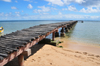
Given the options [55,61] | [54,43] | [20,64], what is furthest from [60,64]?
[54,43]

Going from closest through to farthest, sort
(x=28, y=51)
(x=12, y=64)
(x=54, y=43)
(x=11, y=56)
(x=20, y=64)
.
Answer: (x=11, y=56) < (x=28, y=51) < (x=20, y=64) < (x=12, y=64) < (x=54, y=43)

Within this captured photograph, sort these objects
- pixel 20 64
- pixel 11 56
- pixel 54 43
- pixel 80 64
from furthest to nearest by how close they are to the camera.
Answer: pixel 54 43
pixel 80 64
pixel 20 64
pixel 11 56

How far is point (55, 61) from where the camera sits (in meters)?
6.24

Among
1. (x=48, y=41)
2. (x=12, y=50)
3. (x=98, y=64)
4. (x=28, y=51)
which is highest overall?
(x=12, y=50)

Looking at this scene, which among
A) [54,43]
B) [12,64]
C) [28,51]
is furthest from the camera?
[54,43]

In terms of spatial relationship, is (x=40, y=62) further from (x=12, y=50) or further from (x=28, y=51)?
(x=12, y=50)

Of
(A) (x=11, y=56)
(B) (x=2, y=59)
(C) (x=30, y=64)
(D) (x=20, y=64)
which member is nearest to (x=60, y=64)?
(C) (x=30, y=64)

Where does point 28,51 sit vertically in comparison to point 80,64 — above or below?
above

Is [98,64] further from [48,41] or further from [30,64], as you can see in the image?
[48,41]

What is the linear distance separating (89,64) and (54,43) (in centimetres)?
514

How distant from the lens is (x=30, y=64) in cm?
568

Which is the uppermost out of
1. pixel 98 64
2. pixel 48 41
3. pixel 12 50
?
pixel 12 50

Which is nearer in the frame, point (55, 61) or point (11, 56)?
point (11, 56)

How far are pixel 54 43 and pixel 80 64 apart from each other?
195 inches
